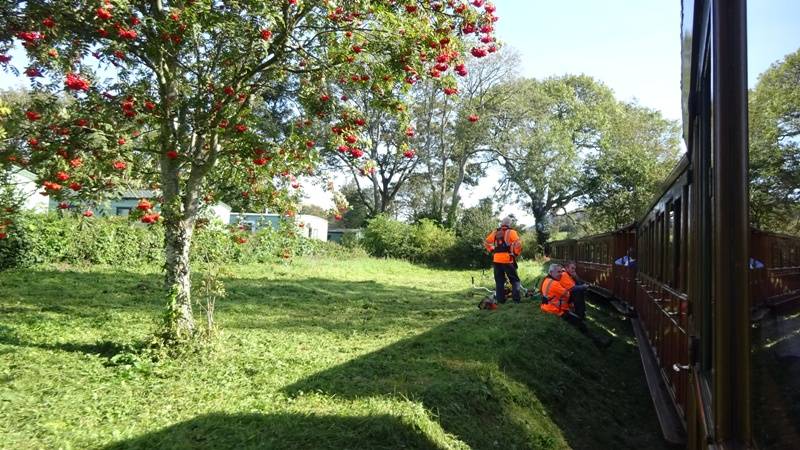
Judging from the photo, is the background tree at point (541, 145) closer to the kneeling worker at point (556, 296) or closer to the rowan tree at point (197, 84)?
the kneeling worker at point (556, 296)

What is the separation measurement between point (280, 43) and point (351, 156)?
1378mm

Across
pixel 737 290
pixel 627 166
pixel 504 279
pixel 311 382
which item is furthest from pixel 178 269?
pixel 627 166

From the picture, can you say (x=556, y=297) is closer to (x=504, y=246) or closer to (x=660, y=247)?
(x=504, y=246)

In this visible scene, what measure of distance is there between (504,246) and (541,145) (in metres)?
26.5

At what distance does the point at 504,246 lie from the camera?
11039 mm

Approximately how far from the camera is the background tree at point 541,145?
36.2 metres

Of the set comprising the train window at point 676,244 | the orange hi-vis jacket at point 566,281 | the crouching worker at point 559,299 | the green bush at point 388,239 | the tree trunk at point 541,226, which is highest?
the tree trunk at point 541,226

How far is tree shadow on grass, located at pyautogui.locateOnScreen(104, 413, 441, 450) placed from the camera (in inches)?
151

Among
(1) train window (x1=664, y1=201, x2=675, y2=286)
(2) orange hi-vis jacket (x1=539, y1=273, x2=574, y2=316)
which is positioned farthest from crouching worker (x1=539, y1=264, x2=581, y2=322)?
(1) train window (x1=664, y1=201, x2=675, y2=286)

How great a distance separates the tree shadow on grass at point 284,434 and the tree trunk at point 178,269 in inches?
83.1

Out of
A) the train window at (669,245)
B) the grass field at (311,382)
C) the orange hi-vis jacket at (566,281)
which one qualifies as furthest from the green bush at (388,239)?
the train window at (669,245)

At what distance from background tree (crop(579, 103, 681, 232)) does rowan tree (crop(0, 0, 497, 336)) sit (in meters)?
31.6

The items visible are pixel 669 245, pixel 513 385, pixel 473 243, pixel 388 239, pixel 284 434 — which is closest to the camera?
pixel 284 434

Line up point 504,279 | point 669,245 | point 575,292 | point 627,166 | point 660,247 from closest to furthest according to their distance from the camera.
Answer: point 669,245
point 660,247
point 575,292
point 504,279
point 627,166
